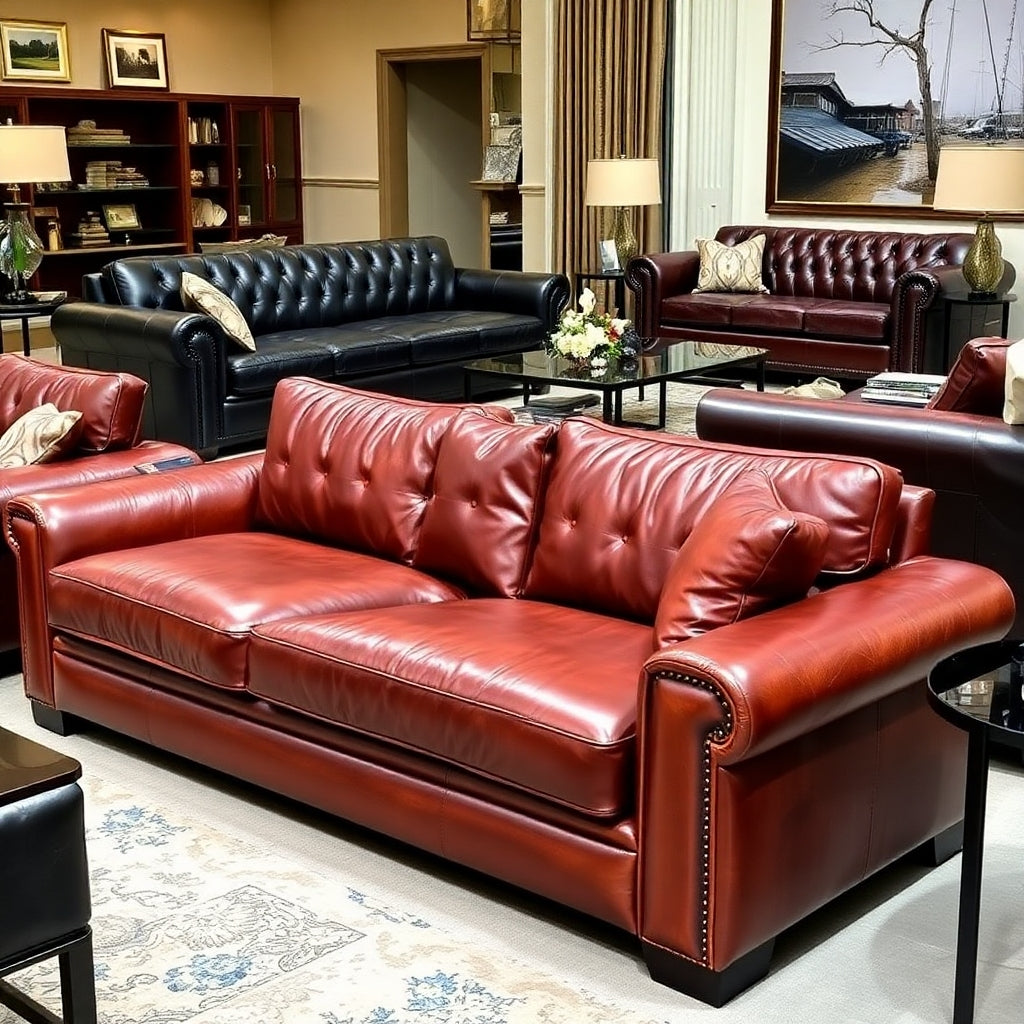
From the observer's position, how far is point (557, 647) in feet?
9.20

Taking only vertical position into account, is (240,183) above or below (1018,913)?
above

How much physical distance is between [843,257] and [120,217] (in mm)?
5515

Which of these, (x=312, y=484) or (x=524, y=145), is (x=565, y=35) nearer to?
(x=524, y=145)

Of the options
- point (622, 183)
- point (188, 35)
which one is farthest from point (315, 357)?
point (188, 35)

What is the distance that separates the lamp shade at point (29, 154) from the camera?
7074 millimetres

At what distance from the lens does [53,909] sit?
2.13m

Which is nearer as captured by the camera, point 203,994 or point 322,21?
point 203,994

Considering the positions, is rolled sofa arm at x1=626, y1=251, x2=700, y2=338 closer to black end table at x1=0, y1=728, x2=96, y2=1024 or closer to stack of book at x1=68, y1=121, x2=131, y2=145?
stack of book at x1=68, y1=121, x2=131, y2=145

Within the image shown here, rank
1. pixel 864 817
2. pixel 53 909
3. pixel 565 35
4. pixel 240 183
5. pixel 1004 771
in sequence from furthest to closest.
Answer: pixel 240 183 → pixel 565 35 → pixel 1004 771 → pixel 864 817 → pixel 53 909

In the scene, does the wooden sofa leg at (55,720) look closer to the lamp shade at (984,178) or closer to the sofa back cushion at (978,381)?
the sofa back cushion at (978,381)

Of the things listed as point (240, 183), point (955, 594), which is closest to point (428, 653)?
point (955, 594)

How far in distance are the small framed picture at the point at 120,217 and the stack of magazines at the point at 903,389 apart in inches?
301

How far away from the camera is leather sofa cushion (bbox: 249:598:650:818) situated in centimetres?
248

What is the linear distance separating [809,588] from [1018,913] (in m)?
0.70
